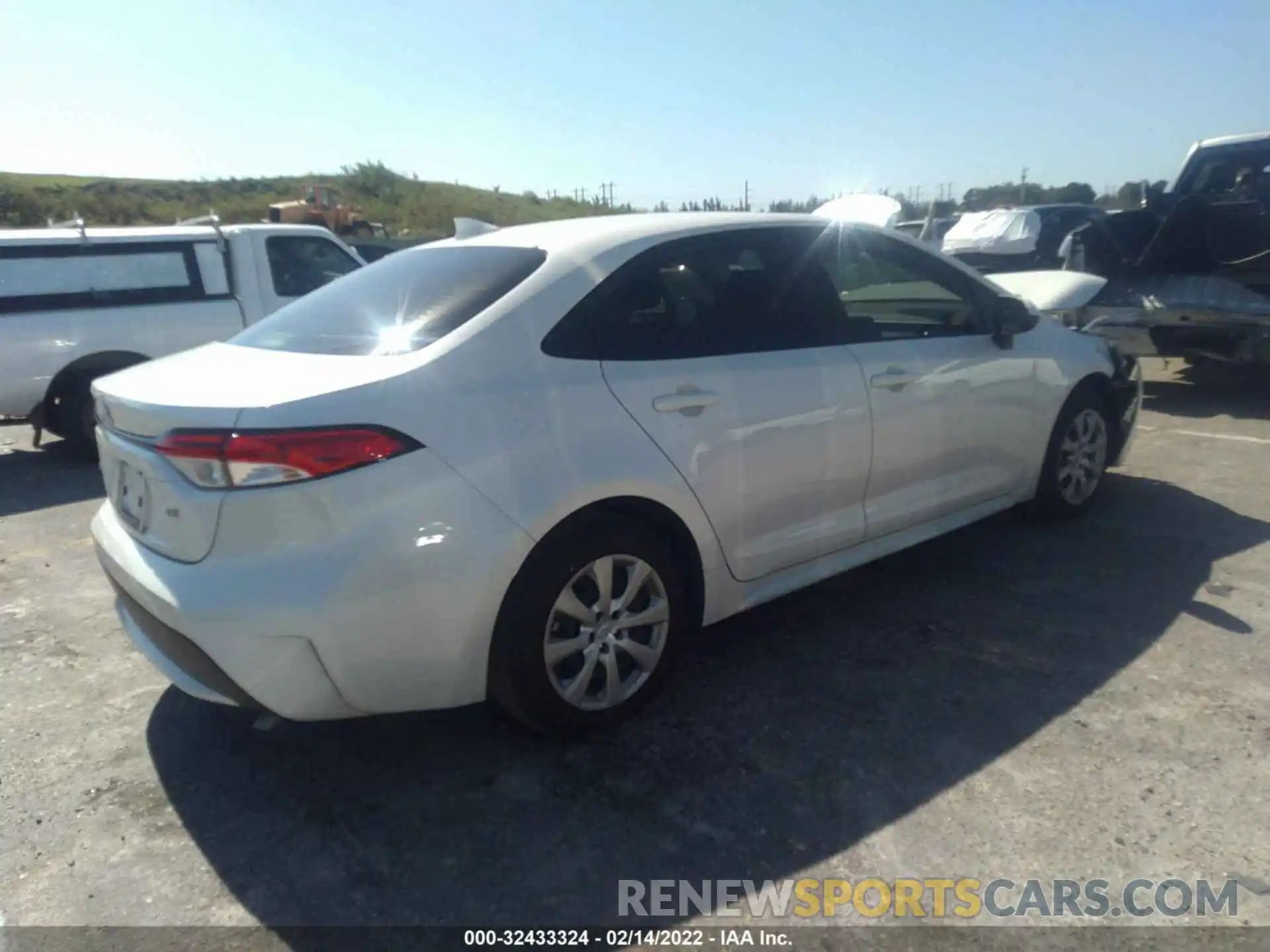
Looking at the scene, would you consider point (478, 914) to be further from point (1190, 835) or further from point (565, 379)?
point (1190, 835)

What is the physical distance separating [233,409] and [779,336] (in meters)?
1.90

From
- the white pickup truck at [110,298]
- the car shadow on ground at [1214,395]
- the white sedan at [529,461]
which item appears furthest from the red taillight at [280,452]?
the car shadow on ground at [1214,395]

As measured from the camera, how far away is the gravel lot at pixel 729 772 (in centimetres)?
243

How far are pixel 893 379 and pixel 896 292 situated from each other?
2.27 ft

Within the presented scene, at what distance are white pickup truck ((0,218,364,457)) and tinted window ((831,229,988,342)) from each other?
5942 millimetres

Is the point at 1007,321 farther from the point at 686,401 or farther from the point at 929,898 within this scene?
the point at 929,898

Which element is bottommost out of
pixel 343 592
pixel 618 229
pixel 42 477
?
pixel 42 477

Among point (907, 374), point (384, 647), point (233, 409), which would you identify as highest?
point (233, 409)

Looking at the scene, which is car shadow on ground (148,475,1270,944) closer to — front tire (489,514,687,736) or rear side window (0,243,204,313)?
front tire (489,514,687,736)

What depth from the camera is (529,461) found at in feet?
8.84

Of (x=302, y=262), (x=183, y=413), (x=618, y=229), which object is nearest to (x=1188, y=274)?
(x=618, y=229)

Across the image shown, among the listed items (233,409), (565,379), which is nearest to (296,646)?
(233,409)

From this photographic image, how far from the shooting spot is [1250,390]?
8.40 m

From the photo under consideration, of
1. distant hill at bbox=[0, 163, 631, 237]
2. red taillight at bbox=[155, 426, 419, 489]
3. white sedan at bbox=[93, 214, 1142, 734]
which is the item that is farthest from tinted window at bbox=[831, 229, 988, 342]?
distant hill at bbox=[0, 163, 631, 237]
